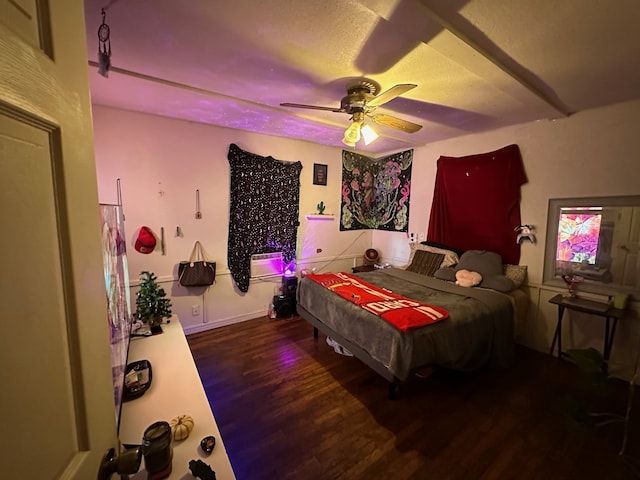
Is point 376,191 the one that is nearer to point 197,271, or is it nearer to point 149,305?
point 197,271

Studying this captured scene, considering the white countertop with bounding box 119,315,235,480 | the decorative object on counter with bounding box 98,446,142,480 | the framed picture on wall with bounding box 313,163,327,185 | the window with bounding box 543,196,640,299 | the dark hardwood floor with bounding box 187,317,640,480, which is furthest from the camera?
the framed picture on wall with bounding box 313,163,327,185

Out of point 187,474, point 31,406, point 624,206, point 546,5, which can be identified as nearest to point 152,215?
point 187,474

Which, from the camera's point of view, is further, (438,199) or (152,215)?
(438,199)

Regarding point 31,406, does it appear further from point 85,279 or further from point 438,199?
point 438,199

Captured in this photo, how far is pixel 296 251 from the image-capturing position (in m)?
3.86

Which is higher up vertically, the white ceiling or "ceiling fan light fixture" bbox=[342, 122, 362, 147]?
the white ceiling

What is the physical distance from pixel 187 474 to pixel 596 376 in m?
2.13

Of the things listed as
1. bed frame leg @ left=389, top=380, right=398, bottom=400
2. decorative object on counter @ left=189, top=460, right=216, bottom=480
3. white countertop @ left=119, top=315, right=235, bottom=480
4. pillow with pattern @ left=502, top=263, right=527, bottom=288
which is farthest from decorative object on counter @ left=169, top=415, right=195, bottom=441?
pillow with pattern @ left=502, top=263, right=527, bottom=288

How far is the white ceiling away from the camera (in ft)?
4.18

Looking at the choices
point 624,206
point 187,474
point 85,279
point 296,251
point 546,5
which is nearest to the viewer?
point 85,279

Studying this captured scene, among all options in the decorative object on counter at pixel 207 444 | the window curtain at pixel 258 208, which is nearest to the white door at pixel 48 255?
the decorative object on counter at pixel 207 444

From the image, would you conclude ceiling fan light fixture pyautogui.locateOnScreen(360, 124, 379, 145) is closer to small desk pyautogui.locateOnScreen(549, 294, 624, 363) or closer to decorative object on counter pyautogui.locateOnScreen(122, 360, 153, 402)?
decorative object on counter pyautogui.locateOnScreen(122, 360, 153, 402)

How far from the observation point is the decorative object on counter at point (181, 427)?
107 cm

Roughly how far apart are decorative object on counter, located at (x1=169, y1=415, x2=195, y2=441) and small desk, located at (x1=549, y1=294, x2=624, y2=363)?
10.1 feet
